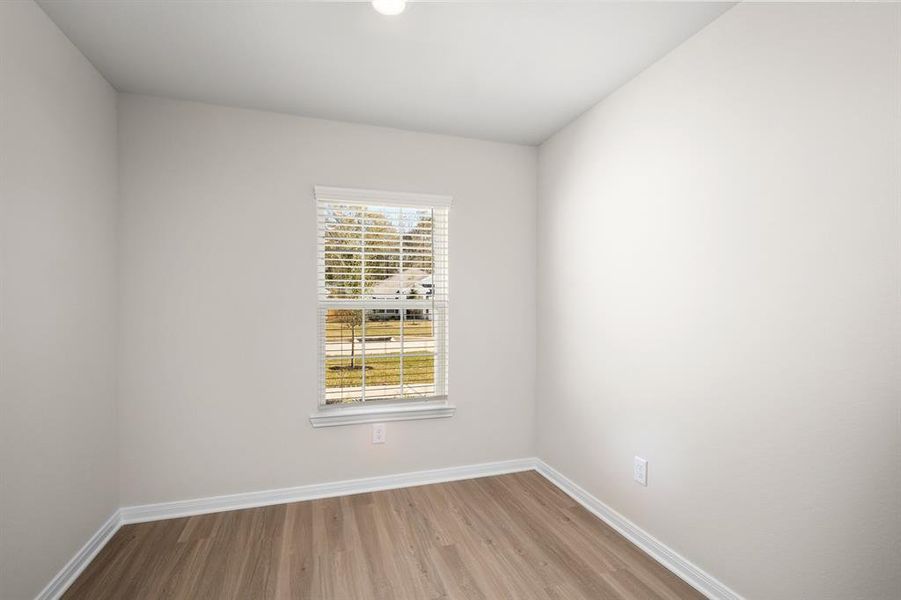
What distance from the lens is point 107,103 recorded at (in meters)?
2.25

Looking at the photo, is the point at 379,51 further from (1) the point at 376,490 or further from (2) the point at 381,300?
(1) the point at 376,490

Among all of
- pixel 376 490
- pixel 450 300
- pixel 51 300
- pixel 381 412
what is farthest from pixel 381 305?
pixel 51 300

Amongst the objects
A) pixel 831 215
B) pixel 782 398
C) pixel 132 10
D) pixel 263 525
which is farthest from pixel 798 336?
pixel 132 10

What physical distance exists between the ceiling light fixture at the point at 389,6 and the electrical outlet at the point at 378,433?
232 centimetres

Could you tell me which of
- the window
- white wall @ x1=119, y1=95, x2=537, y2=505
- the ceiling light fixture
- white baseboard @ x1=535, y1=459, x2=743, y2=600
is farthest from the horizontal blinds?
the ceiling light fixture

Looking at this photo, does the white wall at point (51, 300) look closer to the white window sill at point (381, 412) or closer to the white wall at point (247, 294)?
the white wall at point (247, 294)

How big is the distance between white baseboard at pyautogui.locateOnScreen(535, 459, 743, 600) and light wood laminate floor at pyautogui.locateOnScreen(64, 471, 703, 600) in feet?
0.13

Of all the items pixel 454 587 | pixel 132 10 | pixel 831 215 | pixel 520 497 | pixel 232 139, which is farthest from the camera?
pixel 520 497

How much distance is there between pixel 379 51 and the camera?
1.99 meters

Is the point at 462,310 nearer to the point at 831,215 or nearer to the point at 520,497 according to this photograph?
A: the point at 520,497

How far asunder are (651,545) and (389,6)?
8.97ft

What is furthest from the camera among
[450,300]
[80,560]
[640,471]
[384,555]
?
[450,300]

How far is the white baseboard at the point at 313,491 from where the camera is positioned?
7.95ft

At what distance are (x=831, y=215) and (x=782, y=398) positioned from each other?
→ 0.66 metres
